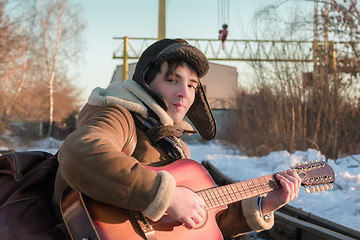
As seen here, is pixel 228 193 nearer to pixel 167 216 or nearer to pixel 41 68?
pixel 167 216

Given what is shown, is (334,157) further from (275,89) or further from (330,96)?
(275,89)

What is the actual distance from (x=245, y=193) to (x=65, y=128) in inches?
1027

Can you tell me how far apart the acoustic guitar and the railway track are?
0.86 meters


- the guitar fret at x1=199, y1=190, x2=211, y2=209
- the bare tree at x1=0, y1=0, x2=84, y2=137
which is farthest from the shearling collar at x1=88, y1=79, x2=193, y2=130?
the bare tree at x1=0, y1=0, x2=84, y2=137

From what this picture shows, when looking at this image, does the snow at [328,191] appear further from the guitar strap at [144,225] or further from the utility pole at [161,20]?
the utility pole at [161,20]

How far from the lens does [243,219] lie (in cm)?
254

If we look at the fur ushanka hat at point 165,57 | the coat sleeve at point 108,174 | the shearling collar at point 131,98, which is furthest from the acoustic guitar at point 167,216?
the fur ushanka hat at point 165,57

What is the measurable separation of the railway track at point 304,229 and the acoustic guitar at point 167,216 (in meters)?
0.86

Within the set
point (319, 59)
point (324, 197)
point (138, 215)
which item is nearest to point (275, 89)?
point (319, 59)

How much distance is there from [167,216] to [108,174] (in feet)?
1.77

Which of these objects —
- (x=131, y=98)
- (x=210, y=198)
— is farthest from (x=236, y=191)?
(x=131, y=98)

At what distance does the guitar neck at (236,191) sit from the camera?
211 cm

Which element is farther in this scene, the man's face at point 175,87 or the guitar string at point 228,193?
the man's face at point 175,87

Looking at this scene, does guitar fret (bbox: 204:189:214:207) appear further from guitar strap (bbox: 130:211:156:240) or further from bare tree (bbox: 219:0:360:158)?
bare tree (bbox: 219:0:360:158)
